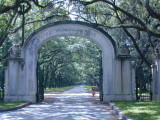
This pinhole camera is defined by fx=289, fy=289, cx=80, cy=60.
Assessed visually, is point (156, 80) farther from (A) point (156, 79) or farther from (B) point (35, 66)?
(B) point (35, 66)

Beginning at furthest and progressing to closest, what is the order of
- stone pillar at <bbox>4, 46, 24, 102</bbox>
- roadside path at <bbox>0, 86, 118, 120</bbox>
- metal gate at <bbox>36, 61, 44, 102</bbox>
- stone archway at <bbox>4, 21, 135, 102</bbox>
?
metal gate at <bbox>36, 61, 44, 102</bbox>, stone archway at <bbox>4, 21, 135, 102</bbox>, stone pillar at <bbox>4, 46, 24, 102</bbox>, roadside path at <bbox>0, 86, 118, 120</bbox>

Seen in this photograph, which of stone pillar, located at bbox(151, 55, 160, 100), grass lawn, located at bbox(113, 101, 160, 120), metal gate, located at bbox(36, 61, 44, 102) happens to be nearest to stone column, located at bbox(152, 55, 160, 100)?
stone pillar, located at bbox(151, 55, 160, 100)

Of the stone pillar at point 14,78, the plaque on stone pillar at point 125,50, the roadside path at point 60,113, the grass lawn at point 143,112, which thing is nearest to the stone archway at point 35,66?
the stone pillar at point 14,78

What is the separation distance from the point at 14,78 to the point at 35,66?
1584mm

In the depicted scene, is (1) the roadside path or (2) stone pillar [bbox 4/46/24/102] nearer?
(1) the roadside path

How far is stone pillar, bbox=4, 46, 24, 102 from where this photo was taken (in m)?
18.6

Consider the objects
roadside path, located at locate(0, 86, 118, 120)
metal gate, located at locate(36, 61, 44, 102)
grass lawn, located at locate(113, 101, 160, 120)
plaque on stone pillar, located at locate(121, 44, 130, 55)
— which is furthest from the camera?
metal gate, located at locate(36, 61, 44, 102)

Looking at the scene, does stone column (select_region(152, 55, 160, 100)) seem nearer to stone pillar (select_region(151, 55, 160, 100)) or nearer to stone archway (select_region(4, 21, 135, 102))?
stone pillar (select_region(151, 55, 160, 100))

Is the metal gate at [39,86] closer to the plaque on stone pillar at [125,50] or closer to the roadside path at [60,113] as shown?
the roadside path at [60,113]

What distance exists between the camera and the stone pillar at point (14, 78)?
1859 cm

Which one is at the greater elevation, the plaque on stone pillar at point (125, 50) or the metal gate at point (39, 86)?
the plaque on stone pillar at point (125, 50)

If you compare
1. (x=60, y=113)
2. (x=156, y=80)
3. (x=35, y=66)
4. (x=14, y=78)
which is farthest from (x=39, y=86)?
(x=156, y=80)

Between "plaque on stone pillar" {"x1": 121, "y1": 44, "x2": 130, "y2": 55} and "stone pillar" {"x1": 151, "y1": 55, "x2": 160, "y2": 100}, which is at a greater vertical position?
"plaque on stone pillar" {"x1": 121, "y1": 44, "x2": 130, "y2": 55}

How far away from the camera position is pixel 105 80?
1908 centimetres
